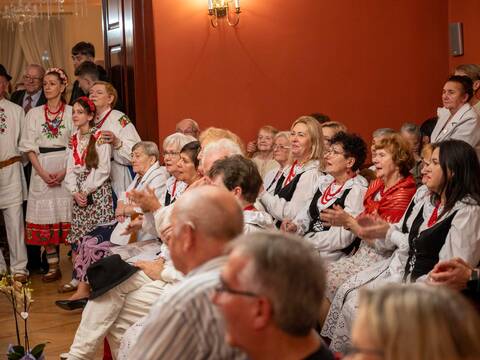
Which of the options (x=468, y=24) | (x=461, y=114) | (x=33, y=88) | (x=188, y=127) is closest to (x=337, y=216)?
(x=461, y=114)

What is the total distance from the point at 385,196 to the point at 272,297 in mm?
2678

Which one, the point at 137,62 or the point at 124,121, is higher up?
the point at 137,62

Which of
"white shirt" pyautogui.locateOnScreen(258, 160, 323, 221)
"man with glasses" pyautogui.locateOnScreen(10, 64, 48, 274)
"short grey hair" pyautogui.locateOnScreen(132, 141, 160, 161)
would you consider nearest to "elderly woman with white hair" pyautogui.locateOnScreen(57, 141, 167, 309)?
"short grey hair" pyautogui.locateOnScreen(132, 141, 160, 161)

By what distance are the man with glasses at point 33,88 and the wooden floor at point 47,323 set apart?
163 cm

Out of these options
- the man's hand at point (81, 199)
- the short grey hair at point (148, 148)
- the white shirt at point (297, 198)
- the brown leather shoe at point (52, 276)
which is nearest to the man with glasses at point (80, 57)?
the man's hand at point (81, 199)

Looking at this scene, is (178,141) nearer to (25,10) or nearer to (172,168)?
(172,168)

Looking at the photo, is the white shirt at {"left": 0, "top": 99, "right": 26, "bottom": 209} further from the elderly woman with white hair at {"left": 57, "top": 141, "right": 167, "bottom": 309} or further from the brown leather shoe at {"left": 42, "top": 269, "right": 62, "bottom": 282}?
the elderly woman with white hair at {"left": 57, "top": 141, "right": 167, "bottom": 309}

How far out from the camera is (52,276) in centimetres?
676

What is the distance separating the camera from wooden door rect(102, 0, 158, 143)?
6.88 m

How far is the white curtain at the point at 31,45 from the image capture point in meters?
12.2

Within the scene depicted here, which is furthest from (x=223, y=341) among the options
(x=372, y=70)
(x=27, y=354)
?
(x=372, y=70)

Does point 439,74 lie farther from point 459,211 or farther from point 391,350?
point 391,350

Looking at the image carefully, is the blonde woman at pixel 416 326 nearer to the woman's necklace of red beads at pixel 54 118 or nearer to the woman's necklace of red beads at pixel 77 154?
the woman's necklace of red beads at pixel 77 154

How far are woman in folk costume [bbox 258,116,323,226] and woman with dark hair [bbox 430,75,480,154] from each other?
44.1 inches
